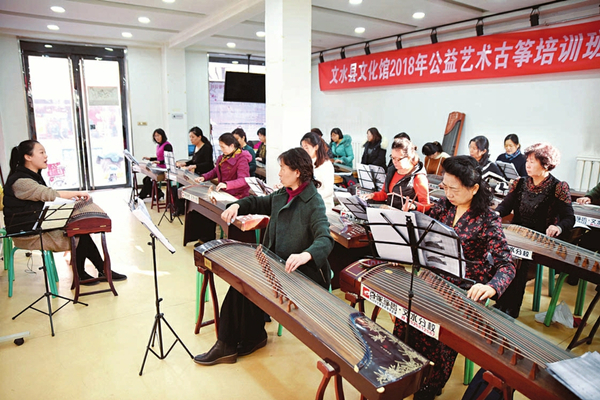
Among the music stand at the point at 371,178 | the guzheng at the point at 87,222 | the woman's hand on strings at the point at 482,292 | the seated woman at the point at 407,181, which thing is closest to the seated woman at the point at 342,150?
the music stand at the point at 371,178

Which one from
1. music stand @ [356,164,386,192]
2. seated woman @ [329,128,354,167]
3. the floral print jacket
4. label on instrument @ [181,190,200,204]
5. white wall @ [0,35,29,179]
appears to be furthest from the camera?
seated woman @ [329,128,354,167]

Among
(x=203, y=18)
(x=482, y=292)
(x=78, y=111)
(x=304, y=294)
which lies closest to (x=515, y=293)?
(x=482, y=292)

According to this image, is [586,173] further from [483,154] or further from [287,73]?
[287,73]

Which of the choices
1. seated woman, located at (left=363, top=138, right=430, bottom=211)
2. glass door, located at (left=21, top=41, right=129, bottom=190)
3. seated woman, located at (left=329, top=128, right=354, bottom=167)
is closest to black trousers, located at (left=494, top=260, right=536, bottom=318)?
seated woman, located at (left=363, top=138, right=430, bottom=211)

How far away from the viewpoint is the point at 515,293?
2992mm

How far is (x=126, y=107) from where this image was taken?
8125mm

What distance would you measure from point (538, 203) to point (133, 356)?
3.07 metres

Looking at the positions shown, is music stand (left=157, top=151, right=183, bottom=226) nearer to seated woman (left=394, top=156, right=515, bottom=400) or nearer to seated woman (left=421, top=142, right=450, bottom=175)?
seated woman (left=421, top=142, right=450, bottom=175)

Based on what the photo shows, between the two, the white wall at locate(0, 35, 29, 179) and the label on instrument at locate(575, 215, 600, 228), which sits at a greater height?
the white wall at locate(0, 35, 29, 179)

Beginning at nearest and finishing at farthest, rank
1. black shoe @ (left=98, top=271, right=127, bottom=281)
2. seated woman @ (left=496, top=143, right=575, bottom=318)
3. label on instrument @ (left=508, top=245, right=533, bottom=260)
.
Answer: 1. label on instrument @ (left=508, top=245, right=533, bottom=260)
2. seated woman @ (left=496, top=143, right=575, bottom=318)
3. black shoe @ (left=98, top=271, right=127, bottom=281)

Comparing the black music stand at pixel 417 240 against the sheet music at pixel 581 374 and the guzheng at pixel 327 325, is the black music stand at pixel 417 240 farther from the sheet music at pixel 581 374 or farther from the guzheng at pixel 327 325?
the sheet music at pixel 581 374

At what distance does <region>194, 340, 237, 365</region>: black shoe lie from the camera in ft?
7.99

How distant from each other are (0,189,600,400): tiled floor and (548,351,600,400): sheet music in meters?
1.03

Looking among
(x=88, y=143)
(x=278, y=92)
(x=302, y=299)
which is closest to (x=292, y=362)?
(x=302, y=299)
